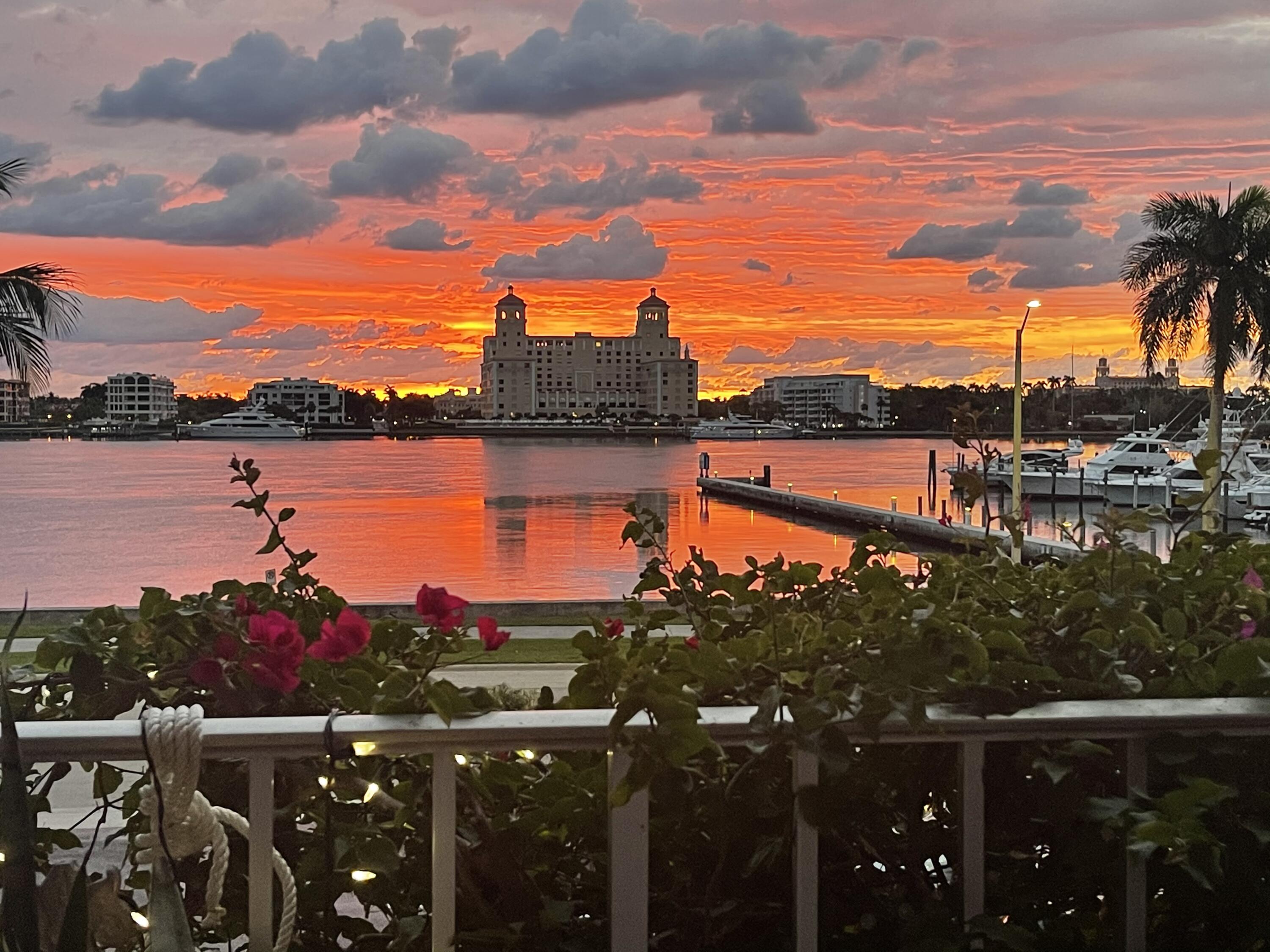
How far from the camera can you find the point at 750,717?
5.08 ft

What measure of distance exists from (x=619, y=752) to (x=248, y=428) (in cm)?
19318

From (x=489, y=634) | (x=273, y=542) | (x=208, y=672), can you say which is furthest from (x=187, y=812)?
(x=273, y=542)

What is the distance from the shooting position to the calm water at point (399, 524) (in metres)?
33.1

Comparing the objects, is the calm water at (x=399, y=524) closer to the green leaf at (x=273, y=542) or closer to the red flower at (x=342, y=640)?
the green leaf at (x=273, y=542)

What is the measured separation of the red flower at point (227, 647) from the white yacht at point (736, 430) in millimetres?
190050

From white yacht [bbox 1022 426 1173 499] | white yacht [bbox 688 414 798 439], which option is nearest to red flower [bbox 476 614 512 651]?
white yacht [bbox 1022 426 1173 499]

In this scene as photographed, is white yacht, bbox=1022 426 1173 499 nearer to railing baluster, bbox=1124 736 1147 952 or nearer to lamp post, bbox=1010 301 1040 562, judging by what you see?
lamp post, bbox=1010 301 1040 562

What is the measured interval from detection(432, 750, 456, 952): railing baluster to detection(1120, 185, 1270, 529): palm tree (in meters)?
34.4

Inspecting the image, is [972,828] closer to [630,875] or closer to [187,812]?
[630,875]

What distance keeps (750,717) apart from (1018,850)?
1.78 feet

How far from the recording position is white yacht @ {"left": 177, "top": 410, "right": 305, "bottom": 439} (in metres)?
184

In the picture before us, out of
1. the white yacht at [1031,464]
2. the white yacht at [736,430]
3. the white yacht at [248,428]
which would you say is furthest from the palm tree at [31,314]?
the white yacht at [736,430]

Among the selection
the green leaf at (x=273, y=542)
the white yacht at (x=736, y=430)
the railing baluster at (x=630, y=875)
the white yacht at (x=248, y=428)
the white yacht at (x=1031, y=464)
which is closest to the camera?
the railing baluster at (x=630, y=875)

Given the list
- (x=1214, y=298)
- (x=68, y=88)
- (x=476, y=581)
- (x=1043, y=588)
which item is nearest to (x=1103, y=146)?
(x=1214, y=298)
